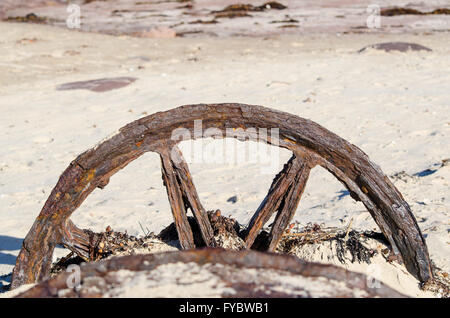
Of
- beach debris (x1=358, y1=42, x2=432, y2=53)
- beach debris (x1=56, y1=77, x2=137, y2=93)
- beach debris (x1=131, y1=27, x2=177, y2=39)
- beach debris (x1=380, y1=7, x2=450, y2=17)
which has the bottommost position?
beach debris (x1=56, y1=77, x2=137, y2=93)

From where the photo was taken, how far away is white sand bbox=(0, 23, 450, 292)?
13.5ft

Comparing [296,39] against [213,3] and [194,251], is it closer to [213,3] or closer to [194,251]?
[213,3]

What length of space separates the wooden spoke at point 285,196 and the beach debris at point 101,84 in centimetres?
629

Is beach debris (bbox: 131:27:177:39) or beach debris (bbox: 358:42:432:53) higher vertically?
beach debris (bbox: 131:27:177:39)

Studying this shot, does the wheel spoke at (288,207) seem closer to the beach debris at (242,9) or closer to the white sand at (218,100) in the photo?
the white sand at (218,100)

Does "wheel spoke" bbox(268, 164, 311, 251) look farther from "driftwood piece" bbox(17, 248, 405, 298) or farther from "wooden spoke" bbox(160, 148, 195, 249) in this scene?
"driftwood piece" bbox(17, 248, 405, 298)

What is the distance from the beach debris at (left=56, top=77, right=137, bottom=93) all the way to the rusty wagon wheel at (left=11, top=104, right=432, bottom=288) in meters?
6.15

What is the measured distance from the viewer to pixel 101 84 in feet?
28.5

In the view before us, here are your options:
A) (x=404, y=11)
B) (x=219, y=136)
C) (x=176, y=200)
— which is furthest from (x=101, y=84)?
(x=404, y=11)

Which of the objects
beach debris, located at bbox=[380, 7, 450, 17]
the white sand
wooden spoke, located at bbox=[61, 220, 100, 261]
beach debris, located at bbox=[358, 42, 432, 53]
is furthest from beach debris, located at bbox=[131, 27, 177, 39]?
wooden spoke, located at bbox=[61, 220, 100, 261]

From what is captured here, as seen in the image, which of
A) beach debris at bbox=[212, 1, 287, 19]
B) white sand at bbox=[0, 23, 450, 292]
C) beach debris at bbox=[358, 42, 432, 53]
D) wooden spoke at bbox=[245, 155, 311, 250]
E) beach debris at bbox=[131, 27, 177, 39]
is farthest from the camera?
beach debris at bbox=[212, 1, 287, 19]

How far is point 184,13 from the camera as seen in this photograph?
18.4 meters
